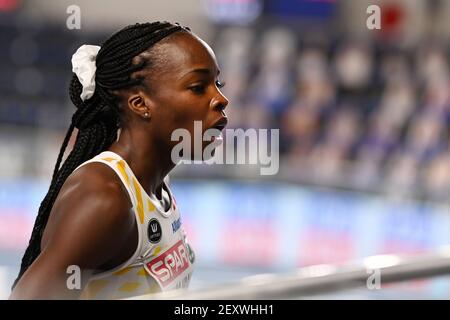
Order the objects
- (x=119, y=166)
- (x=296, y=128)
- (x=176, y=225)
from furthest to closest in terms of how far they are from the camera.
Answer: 1. (x=296, y=128)
2. (x=176, y=225)
3. (x=119, y=166)

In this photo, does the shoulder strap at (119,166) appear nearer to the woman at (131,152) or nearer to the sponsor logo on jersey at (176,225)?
the woman at (131,152)

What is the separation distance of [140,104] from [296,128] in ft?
22.2

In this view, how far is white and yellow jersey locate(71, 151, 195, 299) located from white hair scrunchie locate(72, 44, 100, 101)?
177 mm

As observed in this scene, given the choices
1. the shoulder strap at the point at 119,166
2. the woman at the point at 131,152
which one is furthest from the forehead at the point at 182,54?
the shoulder strap at the point at 119,166

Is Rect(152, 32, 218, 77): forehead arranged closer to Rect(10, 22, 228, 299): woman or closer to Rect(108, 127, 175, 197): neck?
Rect(10, 22, 228, 299): woman

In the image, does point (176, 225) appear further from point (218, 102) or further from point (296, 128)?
point (296, 128)

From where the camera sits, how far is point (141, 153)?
2.27 metres

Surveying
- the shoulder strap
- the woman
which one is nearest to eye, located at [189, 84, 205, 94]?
the woman

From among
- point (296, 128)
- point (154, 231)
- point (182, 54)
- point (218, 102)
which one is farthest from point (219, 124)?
point (296, 128)

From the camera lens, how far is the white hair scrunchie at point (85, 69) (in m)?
2.29

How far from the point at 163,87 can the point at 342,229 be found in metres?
5.03

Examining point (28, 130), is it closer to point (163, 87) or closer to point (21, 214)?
point (21, 214)

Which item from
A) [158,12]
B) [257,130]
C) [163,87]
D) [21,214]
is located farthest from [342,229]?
[158,12]
